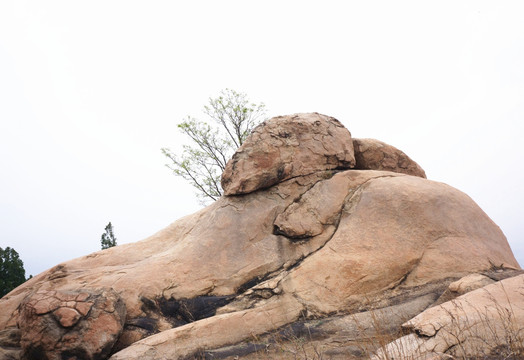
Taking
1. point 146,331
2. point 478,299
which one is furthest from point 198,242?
point 478,299

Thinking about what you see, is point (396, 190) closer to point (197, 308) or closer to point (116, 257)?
point (197, 308)

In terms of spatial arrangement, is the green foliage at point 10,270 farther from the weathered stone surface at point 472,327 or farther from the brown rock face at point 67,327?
the weathered stone surface at point 472,327

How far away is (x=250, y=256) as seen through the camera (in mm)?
7105

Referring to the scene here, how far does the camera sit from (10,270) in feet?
54.0

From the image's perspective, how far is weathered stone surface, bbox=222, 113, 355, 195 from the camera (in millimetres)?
7703

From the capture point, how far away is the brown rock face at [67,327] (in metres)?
5.40

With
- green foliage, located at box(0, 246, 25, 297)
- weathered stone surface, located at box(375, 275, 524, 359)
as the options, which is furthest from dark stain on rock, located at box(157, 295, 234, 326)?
green foliage, located at box(0, 246, 25, 297)

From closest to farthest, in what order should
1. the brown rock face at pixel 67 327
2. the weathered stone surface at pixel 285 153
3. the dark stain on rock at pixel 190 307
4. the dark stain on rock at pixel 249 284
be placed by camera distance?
the brown rock face at pixel 67 327 → the dark stain on rock at pixel 190 307 → the dark stain on rock at pixel 249 284 → the weathered stone surface at pixel 285 153

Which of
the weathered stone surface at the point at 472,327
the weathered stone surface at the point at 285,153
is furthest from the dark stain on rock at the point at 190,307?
the weathered stone surface at the point at 472,327

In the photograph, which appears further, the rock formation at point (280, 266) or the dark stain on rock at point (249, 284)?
the dark stain on rock at point (249, 284)

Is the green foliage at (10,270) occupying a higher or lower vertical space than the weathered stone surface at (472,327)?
higher

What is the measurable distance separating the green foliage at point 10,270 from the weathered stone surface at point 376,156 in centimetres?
1681

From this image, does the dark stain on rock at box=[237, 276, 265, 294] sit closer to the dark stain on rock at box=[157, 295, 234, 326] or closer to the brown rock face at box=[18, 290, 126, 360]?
the dark stain on rock at box=[157, 295, 234, 326]

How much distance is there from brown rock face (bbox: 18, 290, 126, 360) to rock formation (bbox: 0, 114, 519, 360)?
2 centimetres
